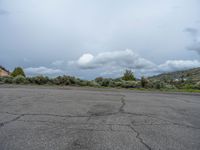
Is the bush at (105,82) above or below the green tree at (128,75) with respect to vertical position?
below

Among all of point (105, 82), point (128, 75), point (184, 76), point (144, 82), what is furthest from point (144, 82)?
point (184, 76)

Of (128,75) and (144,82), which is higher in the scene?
(128,75)

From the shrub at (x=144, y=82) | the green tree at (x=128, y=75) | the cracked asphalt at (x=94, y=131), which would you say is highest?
the green tree at (x=128, y=75)

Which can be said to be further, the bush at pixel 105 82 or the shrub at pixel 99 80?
the shrub at pixel 99 80

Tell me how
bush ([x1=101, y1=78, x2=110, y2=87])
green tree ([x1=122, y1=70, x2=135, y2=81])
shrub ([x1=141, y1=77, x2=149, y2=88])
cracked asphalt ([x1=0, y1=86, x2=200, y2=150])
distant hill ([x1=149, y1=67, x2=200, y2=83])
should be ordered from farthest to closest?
distant hill ([x1=149, y1=67, x2=200, y2=83]), green tree ([x1=122, y1=70, x2=135, y2=81]), bush ([x1=101, y1=78, x2=110, y2=87]), shrub ([x1=141, y1=77, x2=149, y2=88]), cracked asphalt ([x1=0, y1=86, x2=200, y2=150])

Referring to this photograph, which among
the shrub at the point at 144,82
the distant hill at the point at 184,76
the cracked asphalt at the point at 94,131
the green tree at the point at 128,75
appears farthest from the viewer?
the distant hill at the point at 184,76

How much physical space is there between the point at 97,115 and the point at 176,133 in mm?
2272

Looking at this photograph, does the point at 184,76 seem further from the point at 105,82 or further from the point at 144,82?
the point at 105,82

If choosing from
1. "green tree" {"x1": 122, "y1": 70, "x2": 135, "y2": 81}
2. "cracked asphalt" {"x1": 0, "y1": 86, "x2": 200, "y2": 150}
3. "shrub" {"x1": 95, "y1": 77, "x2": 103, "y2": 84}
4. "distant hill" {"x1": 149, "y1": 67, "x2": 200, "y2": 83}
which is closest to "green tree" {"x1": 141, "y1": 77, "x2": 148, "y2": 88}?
"shrub" {"x1": 95, "y1": 77, "x2": 103, "y2": 84}

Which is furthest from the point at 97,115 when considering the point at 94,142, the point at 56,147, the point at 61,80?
the point at 61,80

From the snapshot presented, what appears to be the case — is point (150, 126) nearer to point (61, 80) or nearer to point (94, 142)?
point (94, 142)

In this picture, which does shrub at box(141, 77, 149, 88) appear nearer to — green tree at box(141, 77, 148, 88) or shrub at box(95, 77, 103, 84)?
green tree at box(141, 77, 148, 88)

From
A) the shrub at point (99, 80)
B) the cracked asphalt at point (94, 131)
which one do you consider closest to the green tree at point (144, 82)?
the shrub at point (99, 80)

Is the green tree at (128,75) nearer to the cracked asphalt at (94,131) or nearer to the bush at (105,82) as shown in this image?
the bush at (105,82)
